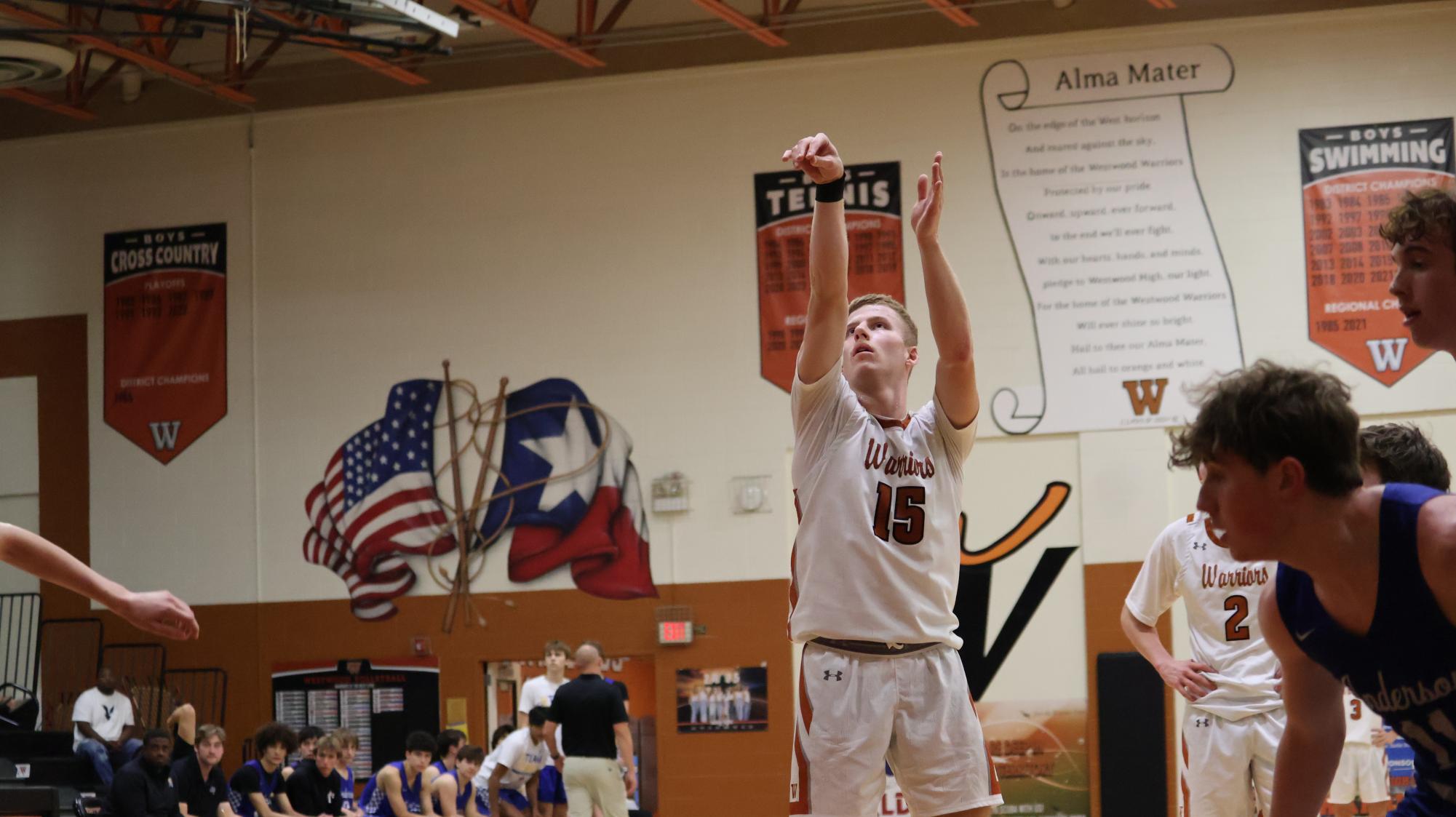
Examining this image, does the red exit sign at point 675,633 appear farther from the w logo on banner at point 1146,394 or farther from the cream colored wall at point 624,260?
the w logo on banner at point 1146,394

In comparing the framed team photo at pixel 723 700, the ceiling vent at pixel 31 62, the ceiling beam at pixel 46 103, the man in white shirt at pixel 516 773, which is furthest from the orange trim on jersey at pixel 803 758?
the ceiling beam at pixel 46 103

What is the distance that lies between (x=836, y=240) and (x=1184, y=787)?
333 cm

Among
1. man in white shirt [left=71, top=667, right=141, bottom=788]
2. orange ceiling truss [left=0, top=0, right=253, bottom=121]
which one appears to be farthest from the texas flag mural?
orange ceiling truss [left=0, top=0, right=253, bottom=121]

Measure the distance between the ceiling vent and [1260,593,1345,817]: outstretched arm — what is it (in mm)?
13208

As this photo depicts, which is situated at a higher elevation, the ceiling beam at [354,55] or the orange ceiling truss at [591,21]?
the orange ceiling truss at [591,21]

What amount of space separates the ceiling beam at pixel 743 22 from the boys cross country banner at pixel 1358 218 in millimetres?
5082

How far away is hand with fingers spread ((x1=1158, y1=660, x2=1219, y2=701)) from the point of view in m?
6.12

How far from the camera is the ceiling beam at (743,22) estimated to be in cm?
1330

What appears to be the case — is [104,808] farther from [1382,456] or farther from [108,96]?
[1382,456]

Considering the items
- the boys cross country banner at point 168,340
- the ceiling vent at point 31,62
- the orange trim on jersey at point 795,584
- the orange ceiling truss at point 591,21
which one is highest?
the orange ceiling truss at point 591,21

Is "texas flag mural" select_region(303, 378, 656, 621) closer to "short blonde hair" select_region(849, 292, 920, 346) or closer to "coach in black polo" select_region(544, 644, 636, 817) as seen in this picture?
"coach in black polo" select_region(544, 644, 636, 817)

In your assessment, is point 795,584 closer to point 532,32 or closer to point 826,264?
point 826,264

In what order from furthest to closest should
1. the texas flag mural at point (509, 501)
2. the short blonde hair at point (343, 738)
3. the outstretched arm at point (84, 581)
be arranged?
1. the texas flag mural at point (509, 501)
2. the short blonde hair at point (343, 738)
3. the outstretched arm at point (84, 581)

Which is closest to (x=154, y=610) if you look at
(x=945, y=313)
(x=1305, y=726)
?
(x=945, y=313)
